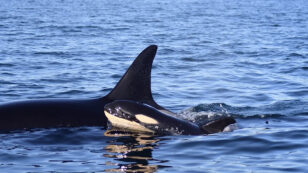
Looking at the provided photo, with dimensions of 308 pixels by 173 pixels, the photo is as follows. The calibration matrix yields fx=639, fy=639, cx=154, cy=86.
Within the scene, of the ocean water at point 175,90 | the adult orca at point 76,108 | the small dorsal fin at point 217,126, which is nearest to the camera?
the ocean water at point 175,90

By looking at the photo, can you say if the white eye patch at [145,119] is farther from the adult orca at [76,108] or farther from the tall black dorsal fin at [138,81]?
the tall black dorsal fin at [138,81]

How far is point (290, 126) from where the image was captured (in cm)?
1188

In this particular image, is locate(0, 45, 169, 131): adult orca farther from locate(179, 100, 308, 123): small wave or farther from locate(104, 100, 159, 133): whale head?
locate(179, 100, 308, 123): small wave

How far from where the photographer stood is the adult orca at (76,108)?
10.9m

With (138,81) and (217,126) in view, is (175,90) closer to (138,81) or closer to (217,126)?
(138,81)

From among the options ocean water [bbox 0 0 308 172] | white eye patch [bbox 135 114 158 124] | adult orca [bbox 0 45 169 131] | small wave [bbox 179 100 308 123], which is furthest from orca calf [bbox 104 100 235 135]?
small wave [bbox 179 100 308 123]

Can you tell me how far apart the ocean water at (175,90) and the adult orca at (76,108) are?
230mm

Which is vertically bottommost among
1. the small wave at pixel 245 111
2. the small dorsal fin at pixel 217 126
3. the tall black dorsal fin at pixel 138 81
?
the small dorsal fin at pixel 217 126

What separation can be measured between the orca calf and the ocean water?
0.78 ft

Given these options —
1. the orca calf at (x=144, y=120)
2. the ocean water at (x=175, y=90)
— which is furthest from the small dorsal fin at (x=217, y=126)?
the ocean water at (x=175, y=90)

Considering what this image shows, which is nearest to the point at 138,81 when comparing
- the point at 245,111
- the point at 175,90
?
the point at 245,111

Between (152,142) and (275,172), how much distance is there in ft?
7.56

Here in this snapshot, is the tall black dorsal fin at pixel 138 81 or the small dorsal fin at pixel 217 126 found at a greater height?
the tall black dorsal fin at pixel 138 81

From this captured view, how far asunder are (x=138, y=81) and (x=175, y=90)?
5296 mm
